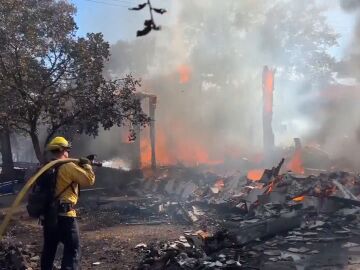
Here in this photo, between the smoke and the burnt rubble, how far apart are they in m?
19.0

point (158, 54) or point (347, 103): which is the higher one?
point (158, 54)

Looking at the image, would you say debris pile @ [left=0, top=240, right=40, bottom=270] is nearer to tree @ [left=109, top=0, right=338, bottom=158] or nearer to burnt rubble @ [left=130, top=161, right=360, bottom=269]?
burnt rubble @ [left=130, top=161, right=360, bottom=269]

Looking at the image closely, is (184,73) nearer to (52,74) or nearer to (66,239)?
(52,74)

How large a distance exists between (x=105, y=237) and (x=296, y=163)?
561 inches

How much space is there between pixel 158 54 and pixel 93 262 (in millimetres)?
31725

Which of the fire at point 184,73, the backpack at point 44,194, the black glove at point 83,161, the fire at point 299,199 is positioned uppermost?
the fire at point 184,73

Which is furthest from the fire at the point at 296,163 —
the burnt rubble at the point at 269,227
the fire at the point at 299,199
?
the fire at the point at 299,199

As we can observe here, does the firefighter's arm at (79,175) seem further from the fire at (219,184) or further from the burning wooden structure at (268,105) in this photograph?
the burning wooden structure at (268,105)

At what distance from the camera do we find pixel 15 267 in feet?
20.7

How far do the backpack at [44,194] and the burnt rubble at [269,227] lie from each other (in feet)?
7.00

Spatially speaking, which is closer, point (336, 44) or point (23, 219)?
point (23, 219)

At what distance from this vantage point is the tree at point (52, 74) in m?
10.1

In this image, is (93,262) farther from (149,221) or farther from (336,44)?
(336,44)

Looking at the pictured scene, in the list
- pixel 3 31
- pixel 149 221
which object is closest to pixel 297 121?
pixel 149 221
